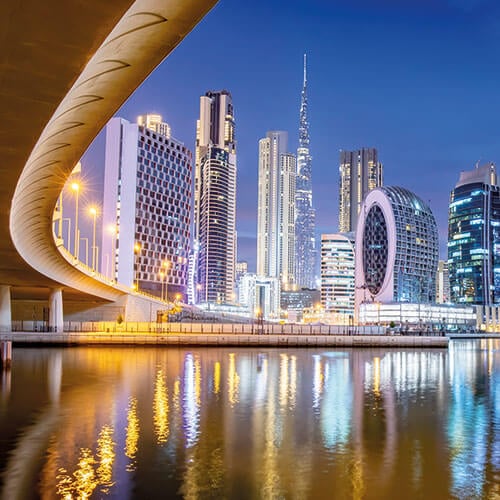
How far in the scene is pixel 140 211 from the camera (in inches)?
7185

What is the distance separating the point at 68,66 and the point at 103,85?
2715 mm

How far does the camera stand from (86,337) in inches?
2734

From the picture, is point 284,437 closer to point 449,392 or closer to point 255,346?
point 449,392

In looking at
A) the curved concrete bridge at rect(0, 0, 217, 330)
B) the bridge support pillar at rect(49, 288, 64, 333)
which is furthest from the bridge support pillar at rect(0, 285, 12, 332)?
the curved concrete bridge at rect(0, 0, 217, 330)

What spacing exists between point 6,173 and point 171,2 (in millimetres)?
9952

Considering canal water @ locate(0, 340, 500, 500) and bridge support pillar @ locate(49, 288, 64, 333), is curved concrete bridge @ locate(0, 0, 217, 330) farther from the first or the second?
bridge support pillar @ locate(49, 288, 64, 333)

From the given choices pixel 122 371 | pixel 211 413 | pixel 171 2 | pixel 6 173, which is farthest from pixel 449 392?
pixel 171 2

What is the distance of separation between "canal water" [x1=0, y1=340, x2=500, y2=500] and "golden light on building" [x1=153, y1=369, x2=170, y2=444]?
0.06 meters

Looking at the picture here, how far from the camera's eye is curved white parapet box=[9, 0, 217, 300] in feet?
33.5

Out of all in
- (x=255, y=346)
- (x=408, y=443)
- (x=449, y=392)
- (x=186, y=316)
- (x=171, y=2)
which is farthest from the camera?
(x=186, y=316)

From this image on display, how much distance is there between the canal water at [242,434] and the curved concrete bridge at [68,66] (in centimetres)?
862

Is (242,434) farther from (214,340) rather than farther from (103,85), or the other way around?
(214,340)

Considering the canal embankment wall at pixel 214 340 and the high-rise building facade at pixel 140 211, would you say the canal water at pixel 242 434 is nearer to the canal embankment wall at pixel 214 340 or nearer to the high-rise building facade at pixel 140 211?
the canal embankment wall at pixel 214 340

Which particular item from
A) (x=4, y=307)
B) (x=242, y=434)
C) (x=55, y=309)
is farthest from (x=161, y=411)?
(x=55, y=309)
